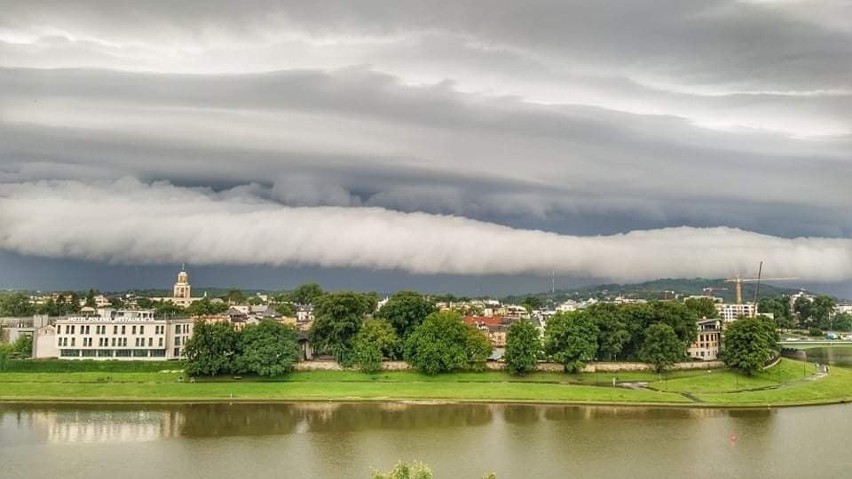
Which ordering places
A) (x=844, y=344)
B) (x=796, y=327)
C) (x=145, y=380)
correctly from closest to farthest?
(x=145, y=380)
(x=844, y=344)
(x=796, y=327)

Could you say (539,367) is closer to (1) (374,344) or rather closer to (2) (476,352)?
(2) (476,352)

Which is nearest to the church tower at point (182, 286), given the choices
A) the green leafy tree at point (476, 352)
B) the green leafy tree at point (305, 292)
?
the green leafy tree at point (305, 292)

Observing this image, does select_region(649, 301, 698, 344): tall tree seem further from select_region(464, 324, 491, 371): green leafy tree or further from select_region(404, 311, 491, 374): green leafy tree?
select_region(404, 311, 491, 374): green leafy tree

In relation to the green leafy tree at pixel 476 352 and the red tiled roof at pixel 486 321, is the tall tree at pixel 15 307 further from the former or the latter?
the green leafy tree at pixel 476 352

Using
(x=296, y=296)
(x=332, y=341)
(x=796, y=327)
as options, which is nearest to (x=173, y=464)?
(x=332, y=341)

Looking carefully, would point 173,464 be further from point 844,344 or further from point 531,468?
point 844,344
